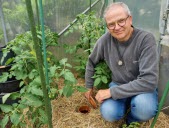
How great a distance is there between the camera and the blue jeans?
152 centimetres

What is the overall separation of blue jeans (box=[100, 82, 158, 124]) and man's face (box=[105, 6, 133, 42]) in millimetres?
482

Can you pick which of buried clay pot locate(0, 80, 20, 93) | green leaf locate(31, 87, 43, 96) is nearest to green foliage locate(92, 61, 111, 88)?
green leaf locate(31, 87, 43, 96)

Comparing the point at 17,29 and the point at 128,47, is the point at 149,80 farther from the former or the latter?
the point at 17,29

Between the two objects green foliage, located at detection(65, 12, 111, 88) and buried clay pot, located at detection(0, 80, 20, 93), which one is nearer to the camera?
green foliage, located at detection(65, 12, 111, 88)

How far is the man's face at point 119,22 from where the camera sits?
1.45 metres

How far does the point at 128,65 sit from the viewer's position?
5.27 ft

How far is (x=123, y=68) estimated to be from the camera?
164 cm

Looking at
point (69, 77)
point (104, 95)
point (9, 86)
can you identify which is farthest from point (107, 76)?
point (9, 86)

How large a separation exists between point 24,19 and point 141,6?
1.45 m

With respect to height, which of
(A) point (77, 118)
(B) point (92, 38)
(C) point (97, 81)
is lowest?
(A) point (77, 118)

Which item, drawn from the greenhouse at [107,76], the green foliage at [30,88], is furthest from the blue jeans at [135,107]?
the green foliage at [30,88]

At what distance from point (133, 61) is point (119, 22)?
318mm

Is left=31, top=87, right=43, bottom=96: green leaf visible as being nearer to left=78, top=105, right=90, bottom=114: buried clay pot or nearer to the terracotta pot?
the terracotta pot

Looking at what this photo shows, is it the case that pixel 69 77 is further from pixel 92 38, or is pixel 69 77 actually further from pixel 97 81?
pixel 92 38
